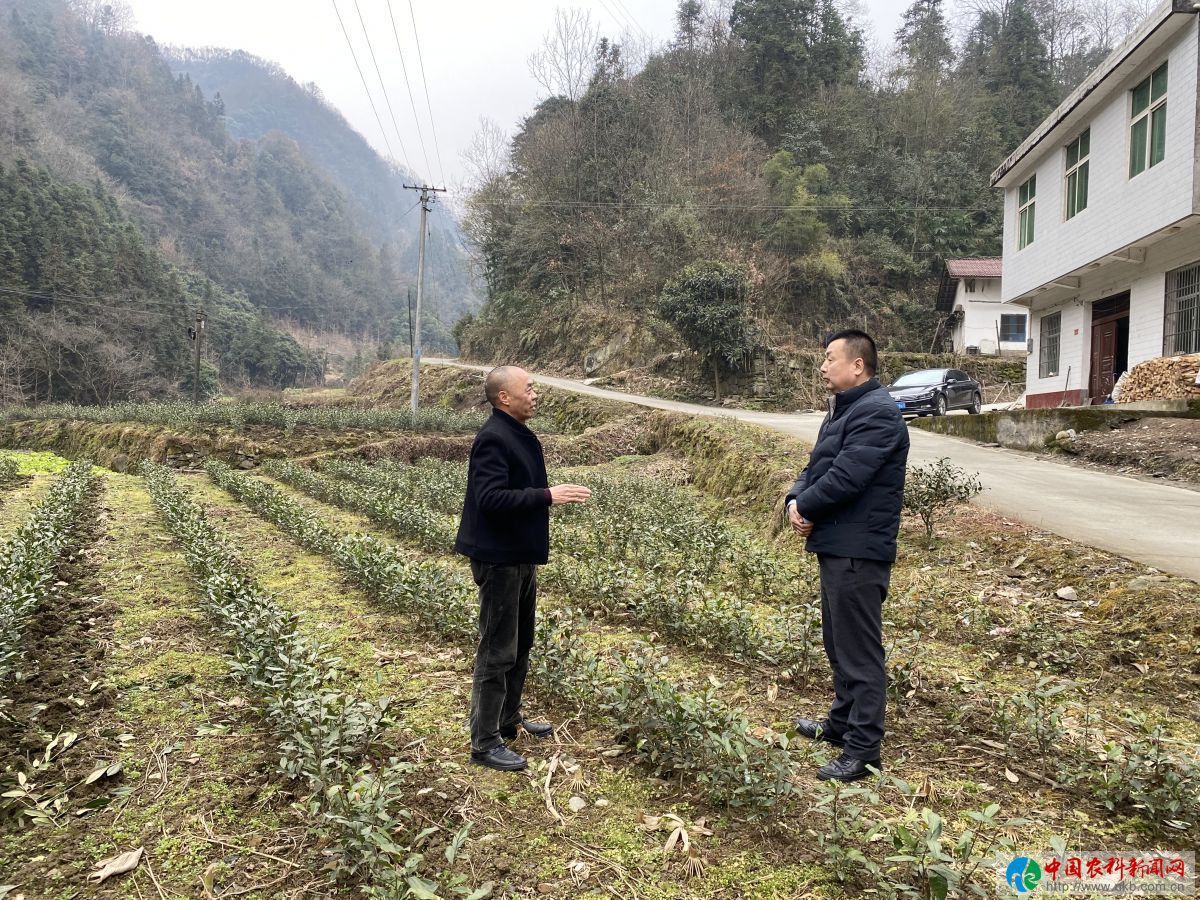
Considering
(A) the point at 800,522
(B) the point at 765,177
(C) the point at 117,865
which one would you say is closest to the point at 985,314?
(B) the point at 765,177

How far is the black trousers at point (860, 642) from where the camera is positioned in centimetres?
305

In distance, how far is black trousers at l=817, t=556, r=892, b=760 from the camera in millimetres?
3053

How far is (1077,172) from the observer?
14969 mm

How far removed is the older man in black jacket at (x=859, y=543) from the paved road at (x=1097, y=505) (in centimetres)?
338

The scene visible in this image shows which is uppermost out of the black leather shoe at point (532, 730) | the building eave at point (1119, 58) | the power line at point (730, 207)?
the power line at point (730, 207)

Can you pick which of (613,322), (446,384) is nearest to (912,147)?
(613,322)

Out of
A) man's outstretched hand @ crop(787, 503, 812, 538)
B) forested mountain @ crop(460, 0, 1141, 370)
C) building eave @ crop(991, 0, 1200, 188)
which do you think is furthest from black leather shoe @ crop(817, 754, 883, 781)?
forested mountain @ crop(460, 0, 1141, 370)

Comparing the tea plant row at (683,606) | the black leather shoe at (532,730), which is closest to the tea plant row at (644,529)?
the tea plant row at (683,606)

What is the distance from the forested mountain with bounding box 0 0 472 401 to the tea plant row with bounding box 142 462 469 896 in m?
40.6

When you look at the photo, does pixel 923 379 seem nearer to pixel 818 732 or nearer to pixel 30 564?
pixel 818 732

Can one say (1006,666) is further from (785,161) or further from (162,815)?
(785,161)

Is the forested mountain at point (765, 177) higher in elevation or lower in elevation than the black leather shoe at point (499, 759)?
higher

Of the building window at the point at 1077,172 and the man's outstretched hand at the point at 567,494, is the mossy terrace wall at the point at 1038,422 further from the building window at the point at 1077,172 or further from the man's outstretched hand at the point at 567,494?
the man's outstretched hand at the point at 567,494

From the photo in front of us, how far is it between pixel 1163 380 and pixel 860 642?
1274 cm
